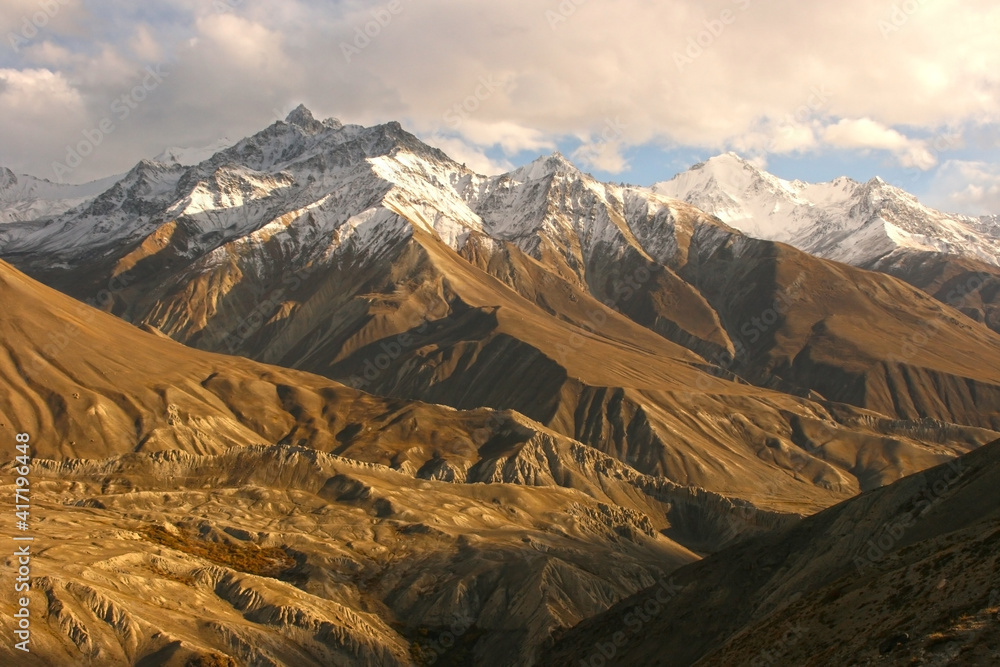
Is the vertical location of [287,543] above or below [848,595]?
below

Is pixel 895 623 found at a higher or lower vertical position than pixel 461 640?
higher

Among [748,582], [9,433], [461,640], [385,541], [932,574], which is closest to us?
[932,574]

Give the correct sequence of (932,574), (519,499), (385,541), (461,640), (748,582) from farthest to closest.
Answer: (519,499) < (385,541) < (461,640) < (748,582) < (932,574)

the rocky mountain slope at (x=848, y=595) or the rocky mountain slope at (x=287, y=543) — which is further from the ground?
the rocky mountain slope at (x=848, y=595)

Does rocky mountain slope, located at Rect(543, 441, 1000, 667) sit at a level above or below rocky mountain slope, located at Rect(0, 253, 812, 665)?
above

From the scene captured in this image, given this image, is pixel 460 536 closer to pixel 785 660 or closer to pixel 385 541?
pixel 385 541

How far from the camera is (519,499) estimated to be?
545 feet

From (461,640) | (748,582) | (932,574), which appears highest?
(932,574)

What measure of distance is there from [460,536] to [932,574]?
8692cm

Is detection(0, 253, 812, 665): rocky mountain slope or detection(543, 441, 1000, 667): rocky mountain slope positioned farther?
detection(0, 253, 812, 665): rocky mountain slope

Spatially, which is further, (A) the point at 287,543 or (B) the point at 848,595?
(A) the point at 287,543

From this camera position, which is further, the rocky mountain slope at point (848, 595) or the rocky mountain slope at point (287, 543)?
the rocky mountain slope at point (287, 543)

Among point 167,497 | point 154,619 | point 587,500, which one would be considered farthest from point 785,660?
point 587,500

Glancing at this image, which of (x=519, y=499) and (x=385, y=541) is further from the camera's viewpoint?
(x=519, y=499)
